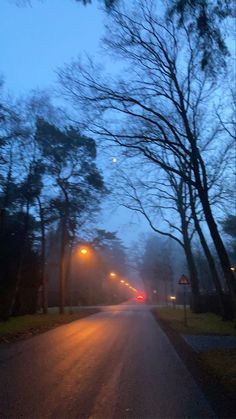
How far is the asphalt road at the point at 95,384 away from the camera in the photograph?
7.51 metres

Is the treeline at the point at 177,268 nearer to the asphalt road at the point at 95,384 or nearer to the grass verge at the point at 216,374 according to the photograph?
the grass verge at the point at 216,374

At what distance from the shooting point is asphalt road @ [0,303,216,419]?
7.51 metres

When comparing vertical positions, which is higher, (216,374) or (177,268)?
(177,268)

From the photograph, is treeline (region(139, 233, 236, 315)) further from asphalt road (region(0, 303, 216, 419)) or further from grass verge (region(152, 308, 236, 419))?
asphalt road (region(0, 303, 216, 419))

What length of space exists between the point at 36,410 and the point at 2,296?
875 inches

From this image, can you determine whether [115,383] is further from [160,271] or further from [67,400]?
[160,271]

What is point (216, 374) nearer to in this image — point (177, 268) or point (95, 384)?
point (95, 384)

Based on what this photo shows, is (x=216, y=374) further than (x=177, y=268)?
No

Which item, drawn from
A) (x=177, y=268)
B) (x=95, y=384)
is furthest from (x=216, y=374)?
(x=177, y=268)

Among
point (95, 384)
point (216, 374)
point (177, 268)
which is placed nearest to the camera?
point (95, 384)

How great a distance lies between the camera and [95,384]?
9.55 metres

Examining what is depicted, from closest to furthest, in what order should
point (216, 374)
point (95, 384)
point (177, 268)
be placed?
point (95, 384) → point (216, 374) → point (177, 268)

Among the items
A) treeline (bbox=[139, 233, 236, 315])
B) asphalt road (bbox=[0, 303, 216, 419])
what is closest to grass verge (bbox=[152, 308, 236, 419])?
asphalt road (bbox=[0, 303, 216, 419])

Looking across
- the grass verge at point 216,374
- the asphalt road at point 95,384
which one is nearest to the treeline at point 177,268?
the grass verge at point 216,374
